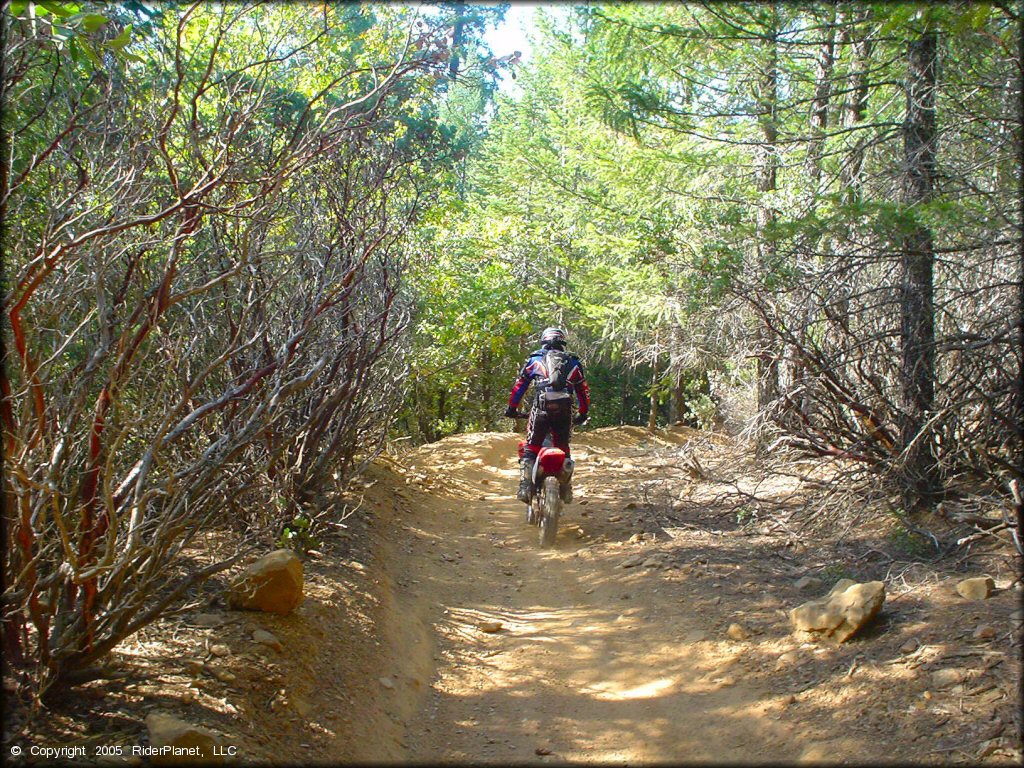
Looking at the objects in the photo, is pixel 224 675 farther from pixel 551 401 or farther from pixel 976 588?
pixel 551 401

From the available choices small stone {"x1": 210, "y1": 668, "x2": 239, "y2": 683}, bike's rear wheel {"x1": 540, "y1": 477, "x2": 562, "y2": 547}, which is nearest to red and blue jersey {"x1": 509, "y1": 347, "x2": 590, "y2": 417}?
bike's rear wheel {"x1": 540, "y1": 477, "x2": 562, "y2": 547}

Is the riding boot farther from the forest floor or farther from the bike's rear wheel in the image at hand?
the forest floor

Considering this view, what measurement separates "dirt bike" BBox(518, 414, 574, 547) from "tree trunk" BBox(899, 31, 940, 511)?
3449 mm

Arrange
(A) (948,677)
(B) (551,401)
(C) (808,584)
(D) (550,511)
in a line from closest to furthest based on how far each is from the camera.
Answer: (A) (948,677), (C) (808,584), (D) (550,511), (B) (551,401)

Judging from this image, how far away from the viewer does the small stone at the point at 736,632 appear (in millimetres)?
5160

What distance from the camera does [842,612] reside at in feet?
15.4

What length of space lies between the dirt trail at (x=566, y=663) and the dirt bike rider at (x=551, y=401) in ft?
3.15

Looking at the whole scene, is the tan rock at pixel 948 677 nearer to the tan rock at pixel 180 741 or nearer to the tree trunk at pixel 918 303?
the tree trunk at pixel 918 303

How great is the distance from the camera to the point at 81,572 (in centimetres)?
318

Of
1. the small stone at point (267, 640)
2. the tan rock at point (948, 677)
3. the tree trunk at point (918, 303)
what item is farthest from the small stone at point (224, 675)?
the tree trunk at point (918, 303)

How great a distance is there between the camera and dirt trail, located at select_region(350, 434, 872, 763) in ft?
13.5

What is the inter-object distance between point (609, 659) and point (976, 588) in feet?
8.03

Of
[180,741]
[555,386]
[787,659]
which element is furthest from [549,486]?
[180,741]

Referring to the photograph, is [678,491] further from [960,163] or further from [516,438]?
[516,438]
